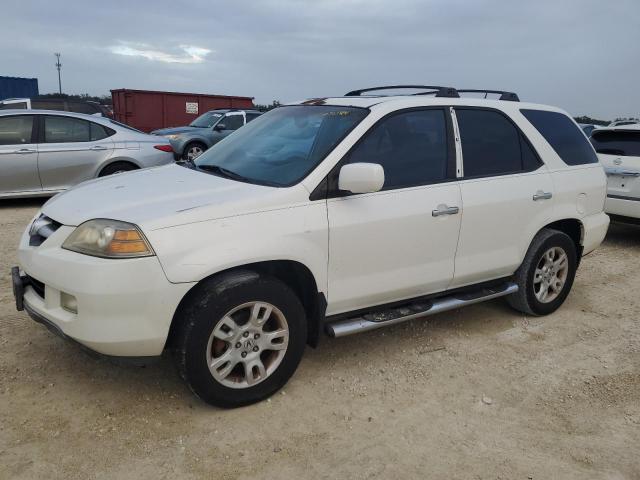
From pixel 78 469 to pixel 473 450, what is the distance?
1.94 metres

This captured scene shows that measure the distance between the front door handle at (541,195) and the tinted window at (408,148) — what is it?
906 mm

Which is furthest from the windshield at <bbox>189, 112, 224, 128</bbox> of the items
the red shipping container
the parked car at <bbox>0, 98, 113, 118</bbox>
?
the red shipping container

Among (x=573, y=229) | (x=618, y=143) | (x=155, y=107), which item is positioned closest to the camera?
(x=573, y=229)

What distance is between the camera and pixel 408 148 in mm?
3627

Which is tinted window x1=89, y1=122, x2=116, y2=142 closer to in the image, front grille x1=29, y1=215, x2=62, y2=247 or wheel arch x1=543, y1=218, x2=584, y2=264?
front grille x1=29, y1=215, x2=62, y2=247

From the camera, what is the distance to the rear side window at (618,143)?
23.3ft

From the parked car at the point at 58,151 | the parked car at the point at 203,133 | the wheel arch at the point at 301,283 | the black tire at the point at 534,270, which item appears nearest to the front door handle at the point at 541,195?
the black tire at the point at 534,270

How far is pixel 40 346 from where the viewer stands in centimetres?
371

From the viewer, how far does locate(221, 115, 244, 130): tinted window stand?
45.0 feet

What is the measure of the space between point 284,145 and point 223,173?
448 millimetres

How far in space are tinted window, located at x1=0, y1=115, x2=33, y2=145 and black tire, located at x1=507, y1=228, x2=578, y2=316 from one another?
22.6 feet

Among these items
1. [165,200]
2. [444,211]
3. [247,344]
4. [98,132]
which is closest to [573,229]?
[444,211]

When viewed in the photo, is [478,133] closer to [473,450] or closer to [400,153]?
[400,153]

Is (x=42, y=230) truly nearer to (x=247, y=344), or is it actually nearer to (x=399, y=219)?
(x=247, y=344)
